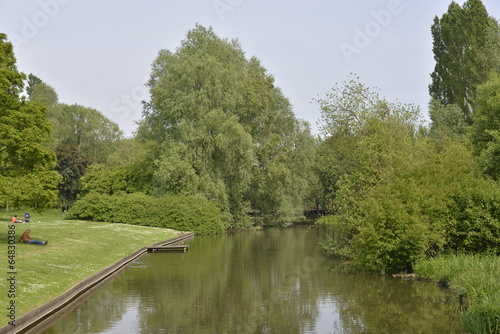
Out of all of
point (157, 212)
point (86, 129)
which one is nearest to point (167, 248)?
point (157, 212)

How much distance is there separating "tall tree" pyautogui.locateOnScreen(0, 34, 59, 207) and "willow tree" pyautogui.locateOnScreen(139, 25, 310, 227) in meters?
29.5

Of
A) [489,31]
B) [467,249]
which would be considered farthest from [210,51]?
[467,249]

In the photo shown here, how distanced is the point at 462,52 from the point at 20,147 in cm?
6155

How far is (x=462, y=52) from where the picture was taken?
72.1 meters

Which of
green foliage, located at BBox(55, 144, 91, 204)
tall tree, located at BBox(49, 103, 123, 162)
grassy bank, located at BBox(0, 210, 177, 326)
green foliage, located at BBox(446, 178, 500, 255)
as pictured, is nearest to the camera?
grassy bank, located at BBox(0, 210, 177, 326)

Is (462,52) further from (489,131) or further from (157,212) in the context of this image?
(157,212)

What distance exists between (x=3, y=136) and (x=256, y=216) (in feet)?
159

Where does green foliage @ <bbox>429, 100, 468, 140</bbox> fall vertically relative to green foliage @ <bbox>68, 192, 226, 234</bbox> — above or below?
above

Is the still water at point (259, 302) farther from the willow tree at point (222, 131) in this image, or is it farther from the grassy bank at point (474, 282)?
the willow tree at point (222, 131)

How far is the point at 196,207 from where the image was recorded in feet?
197

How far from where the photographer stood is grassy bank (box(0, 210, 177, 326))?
19328 mm

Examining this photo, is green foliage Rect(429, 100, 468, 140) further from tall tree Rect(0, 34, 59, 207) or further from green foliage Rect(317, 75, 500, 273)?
tall tree Rect(0, 34, 59, 207)

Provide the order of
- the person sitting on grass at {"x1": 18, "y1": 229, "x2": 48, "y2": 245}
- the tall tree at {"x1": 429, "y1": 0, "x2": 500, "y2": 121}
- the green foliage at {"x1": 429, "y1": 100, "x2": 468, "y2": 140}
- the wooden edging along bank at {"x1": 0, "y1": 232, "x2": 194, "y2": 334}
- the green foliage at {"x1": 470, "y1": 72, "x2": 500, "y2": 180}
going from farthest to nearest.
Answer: the green foliage at {"x1": 429, "y1": 100, "x2": 468, "y2": 140}
the tall tree at {"x1": 429, "y1": 0, "x2": 500, "y2": 121}
the green foliage at {"x1": 470, "y1": 72, "x2": 500, "y2": 180}
the person sitting on grass at {"x1": 18, "y1": 229, "x2": 48, "y2": 245}
the wooden edging along bank at {"x1": 0, "y1": 232, "x2": 194, "y2": 334}

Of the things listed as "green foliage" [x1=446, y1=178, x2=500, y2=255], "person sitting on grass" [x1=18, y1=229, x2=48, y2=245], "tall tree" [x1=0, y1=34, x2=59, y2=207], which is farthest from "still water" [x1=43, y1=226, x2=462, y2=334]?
"tall tree" [x1=0, y1=34, x2=59, y2=207]
